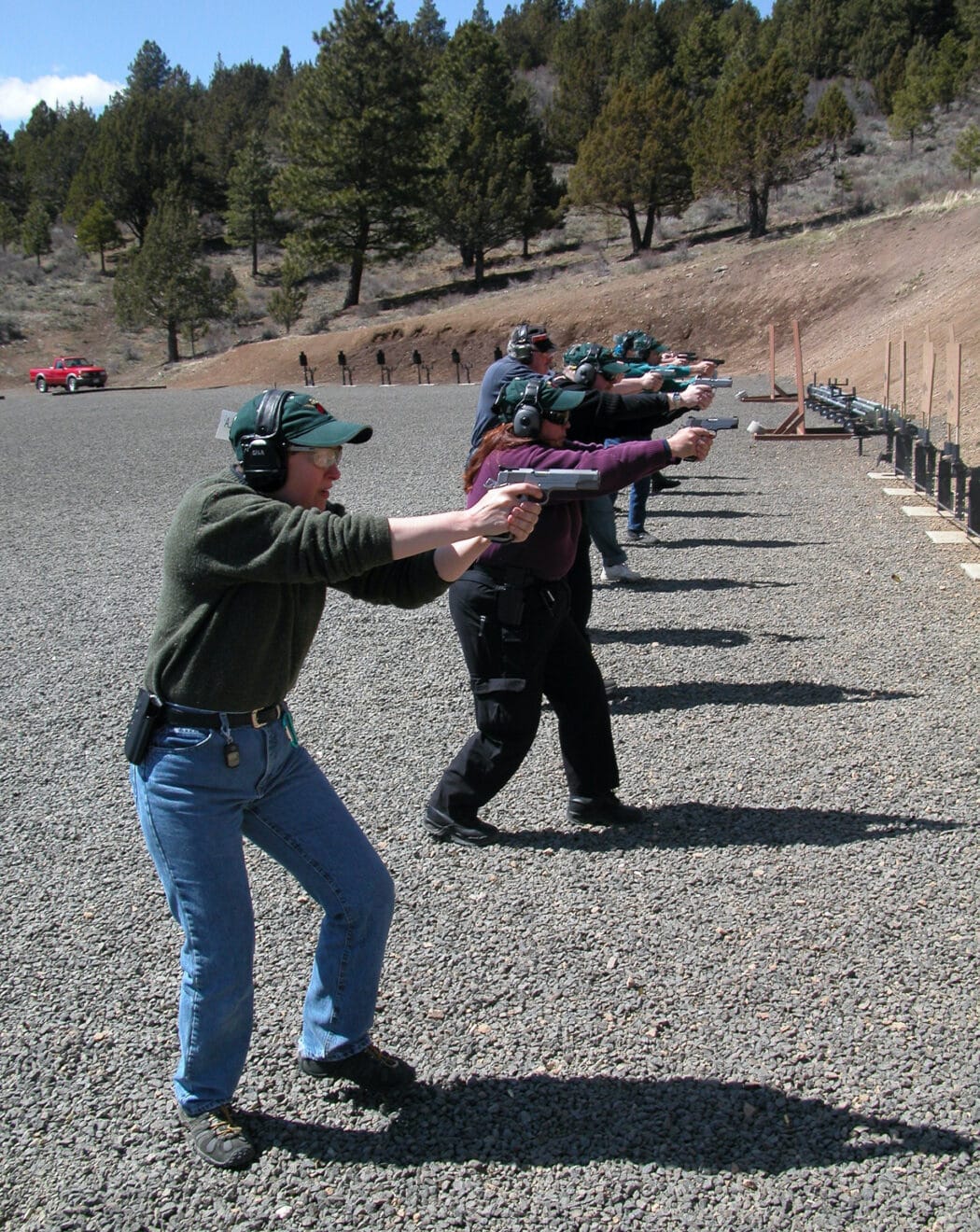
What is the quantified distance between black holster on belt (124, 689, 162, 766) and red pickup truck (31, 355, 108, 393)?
52.0m

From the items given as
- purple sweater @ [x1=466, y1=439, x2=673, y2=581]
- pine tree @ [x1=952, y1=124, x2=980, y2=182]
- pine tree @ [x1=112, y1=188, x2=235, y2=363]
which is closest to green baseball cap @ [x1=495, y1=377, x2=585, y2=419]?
purple sweater @ [x1=466, y1=439, x2=673, y2=581]

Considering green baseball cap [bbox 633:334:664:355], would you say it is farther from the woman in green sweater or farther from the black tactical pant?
the woman in green sweater

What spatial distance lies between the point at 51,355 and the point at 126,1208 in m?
70.7

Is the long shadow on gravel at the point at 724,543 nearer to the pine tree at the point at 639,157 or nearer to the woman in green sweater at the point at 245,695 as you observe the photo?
the woman in green sweater at the point at 245,695

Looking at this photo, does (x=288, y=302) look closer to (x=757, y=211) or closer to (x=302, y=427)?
(x=757, y=211)

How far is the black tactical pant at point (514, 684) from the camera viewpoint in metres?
4.60

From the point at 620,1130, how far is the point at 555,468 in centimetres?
237

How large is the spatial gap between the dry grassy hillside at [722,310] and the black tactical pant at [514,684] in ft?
55.0

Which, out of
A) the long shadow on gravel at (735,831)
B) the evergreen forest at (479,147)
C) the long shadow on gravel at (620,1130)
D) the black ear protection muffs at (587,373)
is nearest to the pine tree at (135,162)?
the evergreen forest at (479,147)

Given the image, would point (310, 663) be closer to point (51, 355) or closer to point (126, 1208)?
point (126, 1208)

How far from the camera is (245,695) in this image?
2.75 m

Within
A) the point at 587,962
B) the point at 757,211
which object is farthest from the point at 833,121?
the point at 587,962

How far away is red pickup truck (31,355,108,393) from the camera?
50.8 meters

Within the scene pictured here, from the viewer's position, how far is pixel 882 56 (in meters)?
78.5
